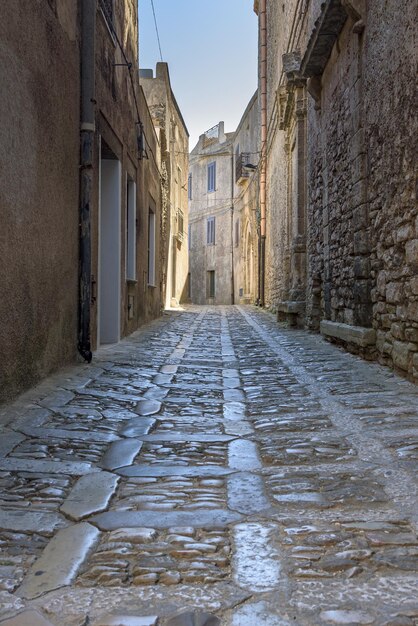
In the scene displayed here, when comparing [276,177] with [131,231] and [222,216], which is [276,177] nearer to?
[131,231]

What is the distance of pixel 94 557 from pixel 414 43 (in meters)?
4.32

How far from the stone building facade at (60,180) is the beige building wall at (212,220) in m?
24.3

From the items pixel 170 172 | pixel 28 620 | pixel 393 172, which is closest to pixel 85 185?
pixel 393 172

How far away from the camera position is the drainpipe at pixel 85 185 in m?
5.38

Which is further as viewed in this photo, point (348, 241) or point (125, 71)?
point (125, 71)

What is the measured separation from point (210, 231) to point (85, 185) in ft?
99.7

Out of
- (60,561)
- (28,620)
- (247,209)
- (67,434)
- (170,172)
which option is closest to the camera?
(28,620)

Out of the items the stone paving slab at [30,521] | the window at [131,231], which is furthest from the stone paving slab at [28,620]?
the window at [131,231]

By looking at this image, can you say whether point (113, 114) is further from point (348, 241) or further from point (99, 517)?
point (99, 517)

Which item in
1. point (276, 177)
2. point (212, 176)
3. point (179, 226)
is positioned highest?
point (212, 176)

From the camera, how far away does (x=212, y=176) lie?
35594 mm

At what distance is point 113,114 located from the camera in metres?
7.09

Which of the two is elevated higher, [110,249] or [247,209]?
[247,209]

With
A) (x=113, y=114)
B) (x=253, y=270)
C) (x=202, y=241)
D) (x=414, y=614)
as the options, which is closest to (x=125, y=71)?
(x=113, y=114)
